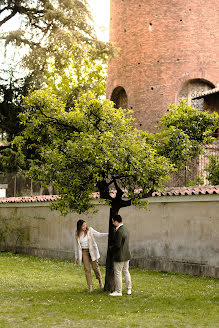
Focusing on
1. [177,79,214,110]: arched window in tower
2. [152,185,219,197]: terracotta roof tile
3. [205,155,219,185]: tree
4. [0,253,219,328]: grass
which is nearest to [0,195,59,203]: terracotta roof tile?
[152,185,219,197]: terracotta roof tile

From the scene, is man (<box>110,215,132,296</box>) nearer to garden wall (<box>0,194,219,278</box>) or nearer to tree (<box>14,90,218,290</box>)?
tree (<box>14,90,218,290</box>)

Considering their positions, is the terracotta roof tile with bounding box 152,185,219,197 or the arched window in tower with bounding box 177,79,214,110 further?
the arched window in tower with bounding box 177,79,214,110

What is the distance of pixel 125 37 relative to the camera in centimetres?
2745

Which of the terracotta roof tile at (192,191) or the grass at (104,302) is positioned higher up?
the terracotta roof tile at (192,191)

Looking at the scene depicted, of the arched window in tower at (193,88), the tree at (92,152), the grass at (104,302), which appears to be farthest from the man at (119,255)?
the arched window in tower at (193,88)

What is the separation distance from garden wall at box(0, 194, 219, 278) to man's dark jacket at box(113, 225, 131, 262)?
4398 millimetres

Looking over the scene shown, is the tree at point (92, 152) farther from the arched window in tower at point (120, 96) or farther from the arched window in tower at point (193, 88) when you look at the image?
the arched window in tower at point (120, 96)

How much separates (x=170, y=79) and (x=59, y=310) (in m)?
18.4

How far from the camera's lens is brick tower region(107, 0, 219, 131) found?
26031 mm

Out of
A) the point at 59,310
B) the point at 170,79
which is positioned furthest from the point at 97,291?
the point at 170,79

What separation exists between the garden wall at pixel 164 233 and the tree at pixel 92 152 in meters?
3.61

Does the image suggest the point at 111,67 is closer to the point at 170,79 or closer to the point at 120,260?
the point at 170,79

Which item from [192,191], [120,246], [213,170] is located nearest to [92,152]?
[120,246]

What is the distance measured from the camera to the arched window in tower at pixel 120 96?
2866cm
